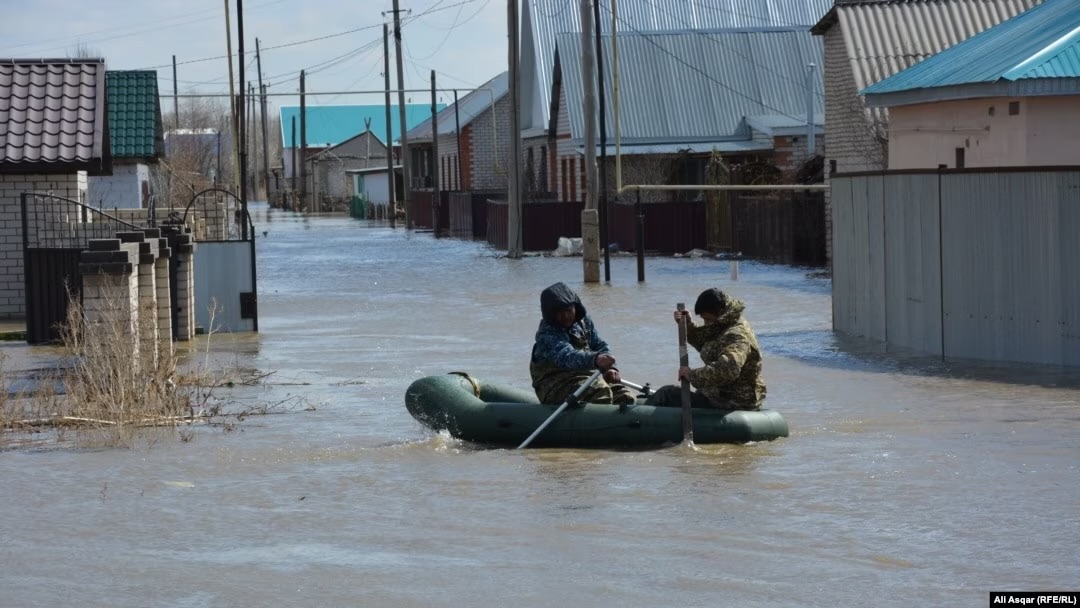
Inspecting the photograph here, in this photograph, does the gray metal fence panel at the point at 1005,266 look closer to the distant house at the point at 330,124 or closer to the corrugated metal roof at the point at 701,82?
the corrugated metal roof at the point at 701,82

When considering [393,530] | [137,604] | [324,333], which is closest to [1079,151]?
[324,333]

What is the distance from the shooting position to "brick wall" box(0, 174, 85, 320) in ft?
74.9

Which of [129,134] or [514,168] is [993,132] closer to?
[514,168]

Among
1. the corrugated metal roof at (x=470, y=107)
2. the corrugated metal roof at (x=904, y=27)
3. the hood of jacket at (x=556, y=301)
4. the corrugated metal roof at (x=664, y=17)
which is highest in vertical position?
the corrugated metal roof at (x=664, y=17)

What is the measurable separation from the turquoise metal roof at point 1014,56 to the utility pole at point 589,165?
619 centimetres

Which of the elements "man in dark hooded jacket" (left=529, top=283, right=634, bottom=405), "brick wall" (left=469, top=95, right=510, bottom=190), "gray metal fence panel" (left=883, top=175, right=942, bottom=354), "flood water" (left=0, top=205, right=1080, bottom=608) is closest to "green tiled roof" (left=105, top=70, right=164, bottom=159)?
"flood water" (left=0, top=205, right=1080, bottom=608)

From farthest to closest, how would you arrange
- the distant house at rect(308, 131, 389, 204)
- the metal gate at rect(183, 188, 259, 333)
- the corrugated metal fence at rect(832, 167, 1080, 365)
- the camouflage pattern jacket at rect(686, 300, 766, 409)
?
the distant house at rect(308, 131, 389, 204) → the metal gate at rect(183, 188, 259, 333) → the corrugated metal fence at rect(832, 167, 1080, 365) → the camouflage pattern jacket at rect(686, 300, 766, 409)

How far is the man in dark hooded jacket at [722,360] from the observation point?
11.2 metres

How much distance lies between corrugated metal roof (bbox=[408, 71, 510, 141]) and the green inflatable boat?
4958 cm

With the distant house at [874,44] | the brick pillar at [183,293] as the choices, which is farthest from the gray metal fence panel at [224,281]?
the distant house at [874,44]

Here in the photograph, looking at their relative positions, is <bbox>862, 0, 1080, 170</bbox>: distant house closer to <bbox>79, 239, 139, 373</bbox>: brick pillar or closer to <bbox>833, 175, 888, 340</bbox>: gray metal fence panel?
<bbox>833, 175, 888, 340</bbox>: gray metal fence panel

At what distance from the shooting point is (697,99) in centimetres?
4522

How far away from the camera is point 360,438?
12.3 meters

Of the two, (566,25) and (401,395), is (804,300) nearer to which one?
(401,395)
